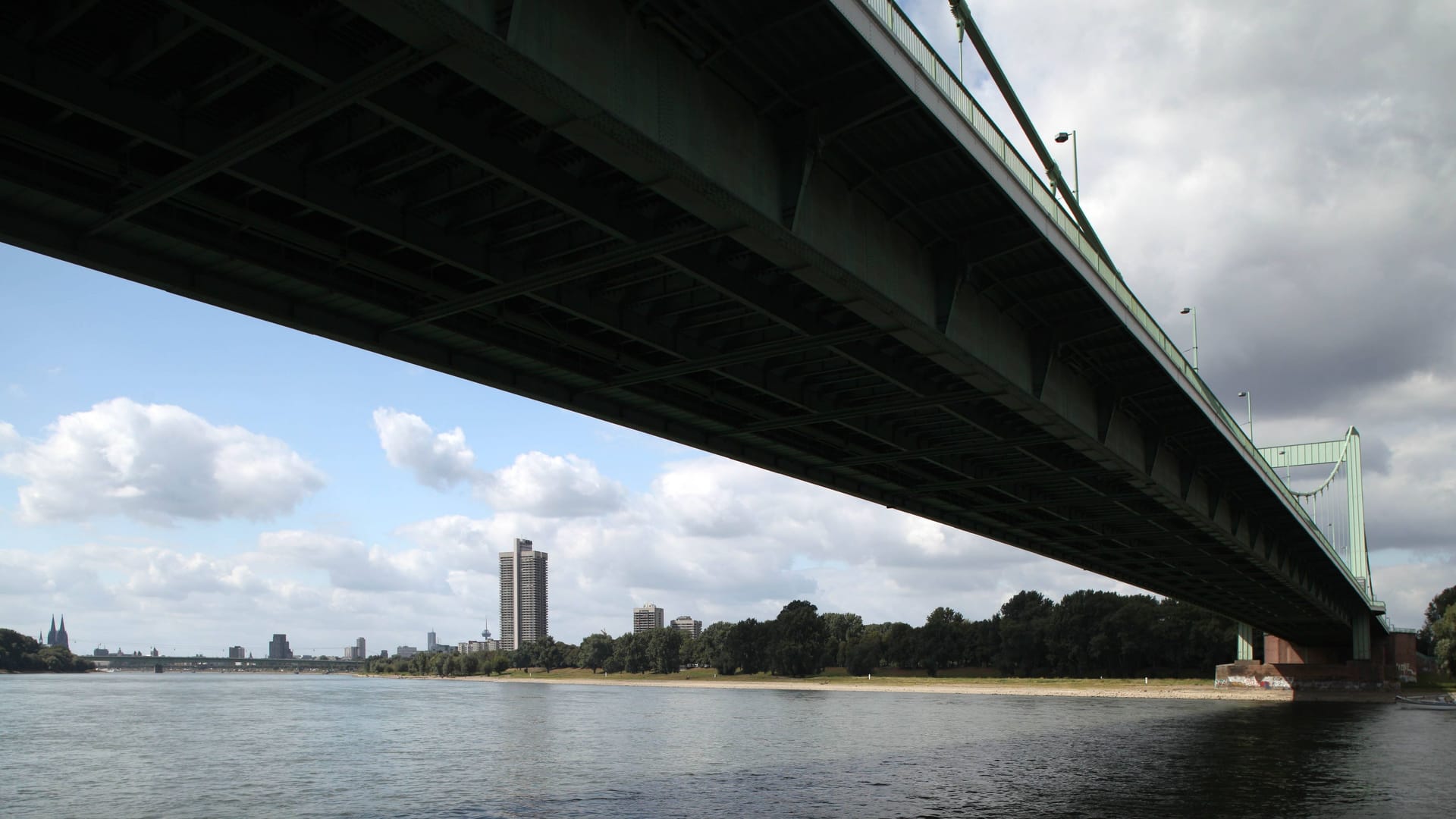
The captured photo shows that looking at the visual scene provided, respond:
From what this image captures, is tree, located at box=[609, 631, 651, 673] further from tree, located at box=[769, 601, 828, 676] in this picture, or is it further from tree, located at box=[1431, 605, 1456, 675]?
tree, located at box=[1431, 605, 1456, 675]

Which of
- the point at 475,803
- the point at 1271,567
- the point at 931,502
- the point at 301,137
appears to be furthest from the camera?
the point at 1271,567

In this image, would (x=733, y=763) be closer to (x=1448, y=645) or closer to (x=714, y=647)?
(x=1448, y=645)

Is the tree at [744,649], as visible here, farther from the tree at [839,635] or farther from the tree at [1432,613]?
the tree at [1432,613]

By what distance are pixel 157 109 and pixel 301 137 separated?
2.08 metres

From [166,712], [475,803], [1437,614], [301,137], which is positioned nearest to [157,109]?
[301,137]

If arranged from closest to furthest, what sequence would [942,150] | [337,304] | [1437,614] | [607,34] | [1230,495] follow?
[607,34], [942,150], [337,304], [1230,495], [1437,614]

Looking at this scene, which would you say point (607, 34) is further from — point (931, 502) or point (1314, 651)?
point (1314, 651)

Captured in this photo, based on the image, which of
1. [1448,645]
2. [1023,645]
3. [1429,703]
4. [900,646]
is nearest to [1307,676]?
[1429,703]

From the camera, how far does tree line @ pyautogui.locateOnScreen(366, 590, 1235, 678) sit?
5138 inches

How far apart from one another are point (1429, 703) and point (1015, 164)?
96.6 metres

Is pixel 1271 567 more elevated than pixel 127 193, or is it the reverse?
pixel 127 193

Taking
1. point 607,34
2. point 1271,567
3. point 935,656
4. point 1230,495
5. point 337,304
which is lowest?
point 935,656

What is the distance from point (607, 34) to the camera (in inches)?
529

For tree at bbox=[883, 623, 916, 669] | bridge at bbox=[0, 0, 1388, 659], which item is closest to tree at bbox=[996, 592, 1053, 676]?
tree at bbox=[883, 623, 916, 669]
